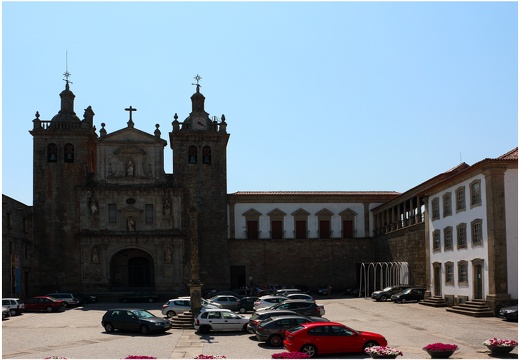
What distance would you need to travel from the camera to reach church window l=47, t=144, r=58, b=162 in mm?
63000

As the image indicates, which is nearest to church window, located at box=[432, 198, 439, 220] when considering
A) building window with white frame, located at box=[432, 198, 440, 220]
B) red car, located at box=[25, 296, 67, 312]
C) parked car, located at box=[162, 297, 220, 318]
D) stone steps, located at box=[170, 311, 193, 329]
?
building window with white frame, located at box=[432, 198, 440, 220]

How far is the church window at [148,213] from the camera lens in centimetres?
6366

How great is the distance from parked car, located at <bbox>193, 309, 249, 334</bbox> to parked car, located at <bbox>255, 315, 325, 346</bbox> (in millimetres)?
4481

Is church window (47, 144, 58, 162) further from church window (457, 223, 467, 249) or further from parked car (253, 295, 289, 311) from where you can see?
church window (457, 223, 467, 249)

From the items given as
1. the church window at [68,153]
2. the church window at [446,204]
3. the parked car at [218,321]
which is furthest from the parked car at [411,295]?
the church window at [68,153]

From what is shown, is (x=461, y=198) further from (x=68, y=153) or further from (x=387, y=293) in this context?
(x=68, y=153)

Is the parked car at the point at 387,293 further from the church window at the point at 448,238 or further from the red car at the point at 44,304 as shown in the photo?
the red car at the point at 44,304

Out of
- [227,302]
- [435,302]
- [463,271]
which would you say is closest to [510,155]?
[463,271]

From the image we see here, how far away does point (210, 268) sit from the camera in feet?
209

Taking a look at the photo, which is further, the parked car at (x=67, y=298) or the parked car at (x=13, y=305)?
the parked car at (x=67, y=298)

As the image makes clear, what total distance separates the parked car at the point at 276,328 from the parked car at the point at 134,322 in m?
6.44

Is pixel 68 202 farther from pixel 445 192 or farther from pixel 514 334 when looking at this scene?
pixel 514 334

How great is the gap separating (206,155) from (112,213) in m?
10.3

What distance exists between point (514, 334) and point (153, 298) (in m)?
34.9
